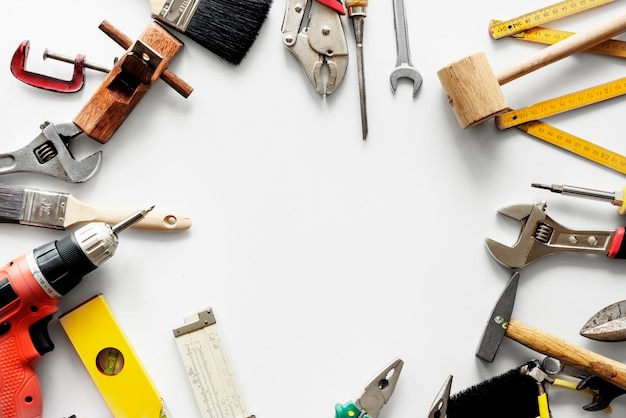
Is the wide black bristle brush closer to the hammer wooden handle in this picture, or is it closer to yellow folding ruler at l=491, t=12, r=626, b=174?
the hammer wooden handle

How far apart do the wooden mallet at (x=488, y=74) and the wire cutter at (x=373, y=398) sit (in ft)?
1.87

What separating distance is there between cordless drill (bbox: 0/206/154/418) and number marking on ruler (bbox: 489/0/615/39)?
88 cm

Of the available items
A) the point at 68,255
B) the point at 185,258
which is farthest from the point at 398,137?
the point at 68,255

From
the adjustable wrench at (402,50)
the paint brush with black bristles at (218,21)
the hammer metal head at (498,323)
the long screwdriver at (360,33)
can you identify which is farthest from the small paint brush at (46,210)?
the hammer metal head at (498,323)

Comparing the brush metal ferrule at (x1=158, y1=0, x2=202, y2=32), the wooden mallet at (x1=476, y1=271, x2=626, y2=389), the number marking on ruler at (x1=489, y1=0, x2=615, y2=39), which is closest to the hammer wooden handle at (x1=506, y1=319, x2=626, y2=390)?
the wooden mallet at (x1=476, y1=271, x2=626, y2=389)

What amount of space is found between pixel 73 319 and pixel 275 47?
74 cm

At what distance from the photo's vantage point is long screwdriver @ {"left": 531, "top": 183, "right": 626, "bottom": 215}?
1457mm

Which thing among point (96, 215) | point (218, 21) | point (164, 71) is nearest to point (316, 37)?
point (218, 21)

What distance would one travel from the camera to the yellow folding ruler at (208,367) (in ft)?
4.76

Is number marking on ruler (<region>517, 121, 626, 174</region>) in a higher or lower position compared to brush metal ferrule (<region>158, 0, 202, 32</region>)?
lower

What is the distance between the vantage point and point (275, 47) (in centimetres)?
149

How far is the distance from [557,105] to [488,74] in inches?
8.5

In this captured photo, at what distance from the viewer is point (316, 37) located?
4.80ft

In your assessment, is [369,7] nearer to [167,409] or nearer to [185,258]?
[185,258]
